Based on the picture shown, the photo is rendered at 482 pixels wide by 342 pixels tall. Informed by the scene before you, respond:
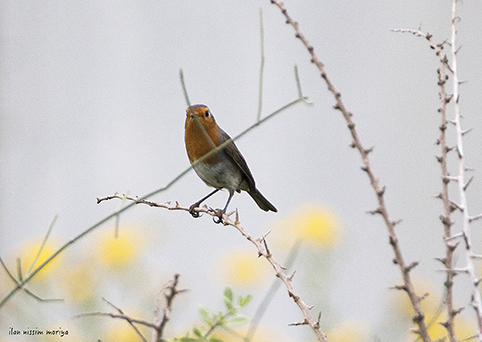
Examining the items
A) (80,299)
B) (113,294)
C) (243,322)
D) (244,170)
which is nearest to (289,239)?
(244,170)

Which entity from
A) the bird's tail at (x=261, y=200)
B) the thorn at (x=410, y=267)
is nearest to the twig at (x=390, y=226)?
the thorn at (x=410, y=267)

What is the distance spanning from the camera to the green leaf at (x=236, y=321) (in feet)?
4.12

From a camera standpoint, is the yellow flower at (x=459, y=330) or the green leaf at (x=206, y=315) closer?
the green leaf at (x=206, y=315)

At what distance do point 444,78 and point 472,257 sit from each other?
40 centimetres

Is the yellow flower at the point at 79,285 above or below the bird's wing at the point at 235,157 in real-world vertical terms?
below

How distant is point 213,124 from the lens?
3184 mm

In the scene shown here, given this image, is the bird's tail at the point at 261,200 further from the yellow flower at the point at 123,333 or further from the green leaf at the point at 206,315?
the green leaf at the point at 206,315

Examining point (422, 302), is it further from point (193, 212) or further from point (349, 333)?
point (193, 212)

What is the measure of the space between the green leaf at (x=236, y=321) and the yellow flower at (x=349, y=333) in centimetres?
97

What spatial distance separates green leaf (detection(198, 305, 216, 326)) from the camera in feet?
4.15

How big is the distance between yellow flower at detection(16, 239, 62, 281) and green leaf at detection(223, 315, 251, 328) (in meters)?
1.25

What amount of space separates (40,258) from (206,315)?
1.42 metres

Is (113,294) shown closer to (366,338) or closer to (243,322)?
(366,338)

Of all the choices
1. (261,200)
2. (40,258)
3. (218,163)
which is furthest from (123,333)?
(261,200)
